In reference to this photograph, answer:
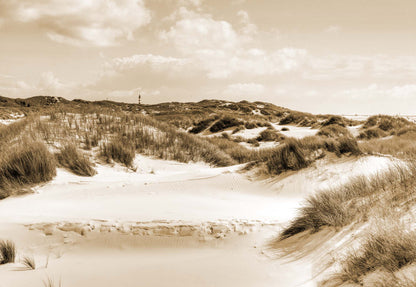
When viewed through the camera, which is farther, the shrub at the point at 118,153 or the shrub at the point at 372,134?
the shrub at the point at 372,134

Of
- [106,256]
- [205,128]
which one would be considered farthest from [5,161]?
[205,128]

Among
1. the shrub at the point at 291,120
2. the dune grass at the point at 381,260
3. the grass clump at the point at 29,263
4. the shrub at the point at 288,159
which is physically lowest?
the grass clump at the point at 29,263

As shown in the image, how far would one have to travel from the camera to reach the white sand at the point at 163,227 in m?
2.74

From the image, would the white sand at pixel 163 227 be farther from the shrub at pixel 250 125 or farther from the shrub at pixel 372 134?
the shrub at pixel 250 125

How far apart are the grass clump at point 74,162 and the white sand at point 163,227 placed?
1.00 feet

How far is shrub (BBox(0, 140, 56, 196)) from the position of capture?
219 inches

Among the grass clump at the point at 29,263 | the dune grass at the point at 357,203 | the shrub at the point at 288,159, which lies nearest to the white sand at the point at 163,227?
the grass clump at the point at 29,263

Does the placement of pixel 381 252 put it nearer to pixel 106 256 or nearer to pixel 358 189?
pixel 358 189

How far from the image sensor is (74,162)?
22.2 ft

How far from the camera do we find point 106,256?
331cm

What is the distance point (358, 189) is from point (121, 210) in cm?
337

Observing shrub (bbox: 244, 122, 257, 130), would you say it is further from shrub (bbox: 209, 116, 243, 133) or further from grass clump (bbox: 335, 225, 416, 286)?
grass clump (bbox: 335, 225, 416, 286)

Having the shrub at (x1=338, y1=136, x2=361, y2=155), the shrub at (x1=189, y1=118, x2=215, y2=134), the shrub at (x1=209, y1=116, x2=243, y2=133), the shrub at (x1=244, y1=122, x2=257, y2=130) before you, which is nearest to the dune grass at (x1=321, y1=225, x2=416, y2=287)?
the shrub at (x1=338, y1=136, x2=361, y2=155)

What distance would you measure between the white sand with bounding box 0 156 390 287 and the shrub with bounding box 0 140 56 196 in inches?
11.8
